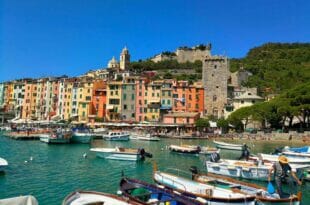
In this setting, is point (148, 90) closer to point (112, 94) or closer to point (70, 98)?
point (112, 94)

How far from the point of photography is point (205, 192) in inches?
658

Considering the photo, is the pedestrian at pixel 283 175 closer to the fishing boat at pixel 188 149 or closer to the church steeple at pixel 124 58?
the fishing boat at pixel 188 149

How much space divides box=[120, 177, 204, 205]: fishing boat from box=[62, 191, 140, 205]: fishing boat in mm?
469

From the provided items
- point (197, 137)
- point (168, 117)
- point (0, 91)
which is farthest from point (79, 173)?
point (0, 91)

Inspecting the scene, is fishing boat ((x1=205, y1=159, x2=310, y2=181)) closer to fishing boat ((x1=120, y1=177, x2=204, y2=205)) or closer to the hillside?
fishing boat ((x1=120, y1=177, x2=204, y2=205))

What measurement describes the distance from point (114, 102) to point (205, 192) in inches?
2666

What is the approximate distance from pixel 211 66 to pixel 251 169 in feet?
202

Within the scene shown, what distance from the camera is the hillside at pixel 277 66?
98.9 m

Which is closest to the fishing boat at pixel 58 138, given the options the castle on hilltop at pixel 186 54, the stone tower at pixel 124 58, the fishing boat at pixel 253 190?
the fishing boat at pixel 253 190

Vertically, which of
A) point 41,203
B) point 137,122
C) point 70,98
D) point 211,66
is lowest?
point 41,203

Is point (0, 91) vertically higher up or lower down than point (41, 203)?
higher up

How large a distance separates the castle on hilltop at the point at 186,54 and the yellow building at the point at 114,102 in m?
49.0

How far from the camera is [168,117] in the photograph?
76.6 metres

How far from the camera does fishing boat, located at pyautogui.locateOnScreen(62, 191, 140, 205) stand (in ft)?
45.6
